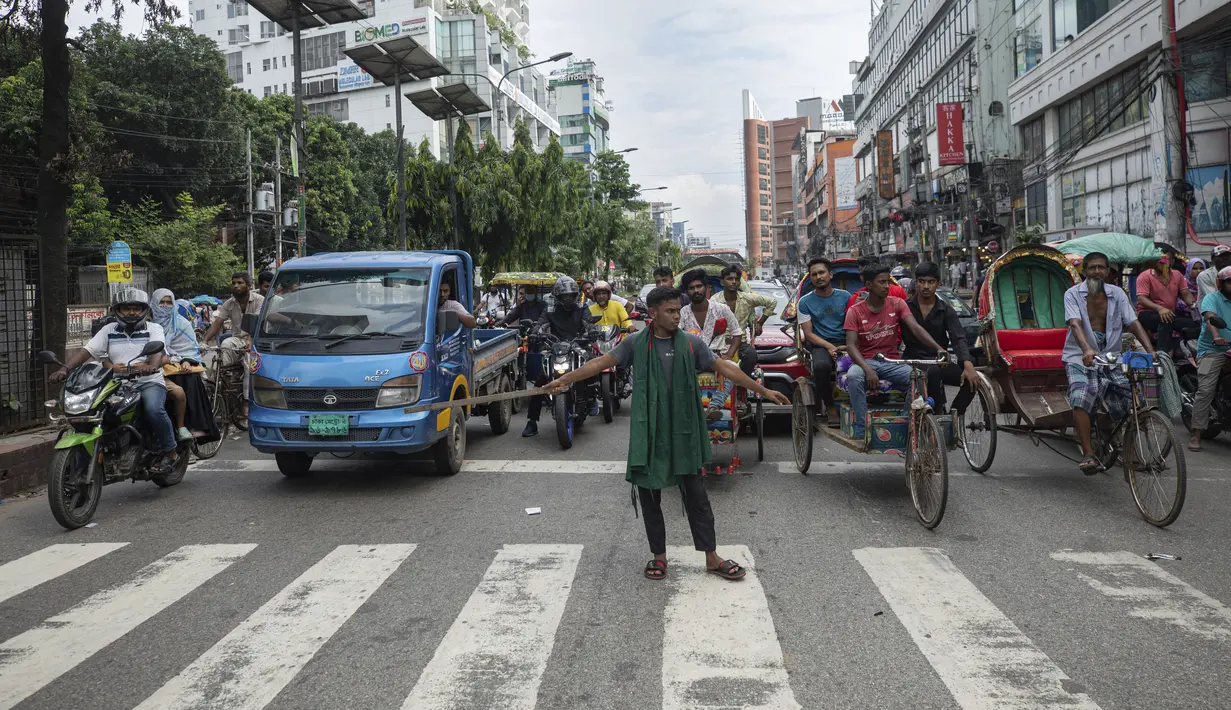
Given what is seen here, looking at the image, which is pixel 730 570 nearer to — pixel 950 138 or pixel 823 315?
pixel 823 315

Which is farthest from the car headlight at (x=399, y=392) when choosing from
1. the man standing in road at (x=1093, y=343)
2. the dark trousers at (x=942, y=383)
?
the man standing in road at (x=1093, y=343)

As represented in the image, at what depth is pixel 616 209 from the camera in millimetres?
60688

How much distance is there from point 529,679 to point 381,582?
5.92ft

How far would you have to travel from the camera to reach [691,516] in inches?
219

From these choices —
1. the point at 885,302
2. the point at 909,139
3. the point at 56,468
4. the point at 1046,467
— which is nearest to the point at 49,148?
the point at 56,468

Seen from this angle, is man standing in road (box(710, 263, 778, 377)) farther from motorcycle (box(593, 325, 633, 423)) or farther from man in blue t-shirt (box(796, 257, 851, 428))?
motorcycle (box(593, 325, 633, 423))

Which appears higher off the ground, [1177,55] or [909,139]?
[909,139]

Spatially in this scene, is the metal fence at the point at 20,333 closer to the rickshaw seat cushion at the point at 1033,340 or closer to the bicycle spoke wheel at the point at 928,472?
the bicycle spoke wheel at the point at 928,472

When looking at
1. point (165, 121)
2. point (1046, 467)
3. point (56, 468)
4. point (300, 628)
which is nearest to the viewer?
point (300, 628)

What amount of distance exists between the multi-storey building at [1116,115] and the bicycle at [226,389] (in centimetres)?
1586

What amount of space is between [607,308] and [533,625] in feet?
27.9

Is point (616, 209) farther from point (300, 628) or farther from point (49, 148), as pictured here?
point (300, 628)

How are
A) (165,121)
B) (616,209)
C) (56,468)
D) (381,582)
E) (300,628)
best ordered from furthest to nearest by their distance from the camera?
(616,209), (165,121), (56,468), (381,582), (300,628)

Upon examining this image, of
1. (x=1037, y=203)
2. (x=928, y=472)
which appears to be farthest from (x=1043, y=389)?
(x=1037, y=203)
